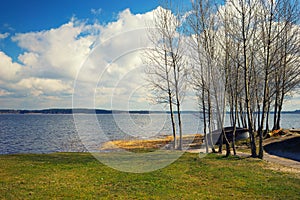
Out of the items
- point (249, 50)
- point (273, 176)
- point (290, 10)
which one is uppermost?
point (290, 10)

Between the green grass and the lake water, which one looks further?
the lake water

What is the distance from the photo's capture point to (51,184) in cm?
1055

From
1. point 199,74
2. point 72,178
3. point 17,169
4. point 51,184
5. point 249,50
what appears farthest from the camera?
point 199,74

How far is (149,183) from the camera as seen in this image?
10.7 m

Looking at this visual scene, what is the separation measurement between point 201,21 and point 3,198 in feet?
54.7

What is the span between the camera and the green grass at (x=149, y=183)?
361 inches

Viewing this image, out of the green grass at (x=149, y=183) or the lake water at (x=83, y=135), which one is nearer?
the green grass at (x=149, y=183)

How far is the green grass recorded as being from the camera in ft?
30.1

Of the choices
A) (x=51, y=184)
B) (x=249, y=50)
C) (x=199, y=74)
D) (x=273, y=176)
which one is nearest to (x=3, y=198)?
(x=51, y=184)

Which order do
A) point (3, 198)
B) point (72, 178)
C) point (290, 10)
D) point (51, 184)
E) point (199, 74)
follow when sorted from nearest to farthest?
point (3, 198), point (51, 184), point (72, 178), point (290, 10), point (199, 74)

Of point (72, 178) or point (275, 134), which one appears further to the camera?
point (275, 134)

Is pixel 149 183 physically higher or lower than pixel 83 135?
higher

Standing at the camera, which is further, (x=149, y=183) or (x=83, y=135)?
(x=83, y=135)

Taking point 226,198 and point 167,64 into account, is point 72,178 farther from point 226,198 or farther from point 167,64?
point 167,64
